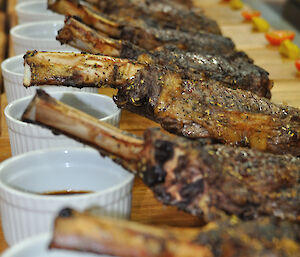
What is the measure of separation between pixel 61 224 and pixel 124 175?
0.58 meters

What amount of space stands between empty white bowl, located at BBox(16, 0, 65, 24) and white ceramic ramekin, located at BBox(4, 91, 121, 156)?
1878 mm

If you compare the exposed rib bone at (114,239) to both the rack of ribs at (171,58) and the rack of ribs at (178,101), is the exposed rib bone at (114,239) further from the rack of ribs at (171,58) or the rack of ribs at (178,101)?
the rack of ribs at (171,58)

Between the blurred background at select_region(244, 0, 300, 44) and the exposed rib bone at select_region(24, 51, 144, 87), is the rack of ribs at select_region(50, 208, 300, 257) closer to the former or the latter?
the exposed rib bone at select_region(24, 51, 144, 87)

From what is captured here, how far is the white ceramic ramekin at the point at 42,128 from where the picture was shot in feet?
8.32

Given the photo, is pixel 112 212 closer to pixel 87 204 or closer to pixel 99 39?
pixel 87 204

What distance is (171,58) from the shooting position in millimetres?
3271

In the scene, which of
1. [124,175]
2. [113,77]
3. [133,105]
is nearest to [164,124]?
[133,105]

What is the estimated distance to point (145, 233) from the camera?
1651 millimetres

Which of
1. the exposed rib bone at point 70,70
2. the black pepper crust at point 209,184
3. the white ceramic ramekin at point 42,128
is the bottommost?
the white ceramic ramekin at point 42,128

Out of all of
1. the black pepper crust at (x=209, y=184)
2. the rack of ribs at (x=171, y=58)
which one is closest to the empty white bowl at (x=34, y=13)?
the rack of ribs at (x=171, y=58)

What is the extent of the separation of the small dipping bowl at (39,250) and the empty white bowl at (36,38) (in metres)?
2.31

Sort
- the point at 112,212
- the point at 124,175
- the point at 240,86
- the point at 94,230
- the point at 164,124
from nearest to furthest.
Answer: the point at 94,230 → the point at 112,212 → the point at 124,175 → the point at 164,124 → the point at 240,86

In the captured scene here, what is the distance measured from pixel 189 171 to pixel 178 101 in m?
0.84

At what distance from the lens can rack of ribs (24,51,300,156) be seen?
2740 millimetres
